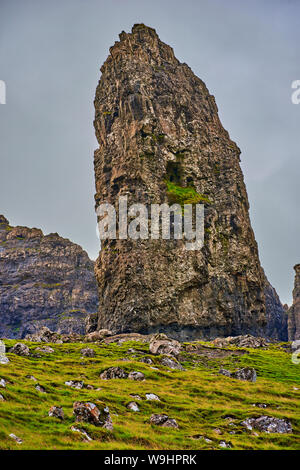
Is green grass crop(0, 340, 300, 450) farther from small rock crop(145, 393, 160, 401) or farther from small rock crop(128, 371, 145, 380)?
small rock crop(128, 371, 145, 380)

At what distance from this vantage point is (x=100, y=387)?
41.3 metres

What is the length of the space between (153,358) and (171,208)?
59.4 meters

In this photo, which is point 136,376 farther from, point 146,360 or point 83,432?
point 83,432

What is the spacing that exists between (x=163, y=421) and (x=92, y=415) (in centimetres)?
603

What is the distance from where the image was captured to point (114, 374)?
163ft

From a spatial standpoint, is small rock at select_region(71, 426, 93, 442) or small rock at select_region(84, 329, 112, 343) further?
small rock at select_region(84, 329, 112, 343)

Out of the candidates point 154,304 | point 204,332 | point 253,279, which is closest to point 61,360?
point 154,304

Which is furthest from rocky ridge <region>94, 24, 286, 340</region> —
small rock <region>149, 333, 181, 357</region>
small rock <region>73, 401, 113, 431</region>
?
small rock <region>73, 401, 113, 431</region>

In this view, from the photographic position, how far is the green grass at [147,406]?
24.0 meters

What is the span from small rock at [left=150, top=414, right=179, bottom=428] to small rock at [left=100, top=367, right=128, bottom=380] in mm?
19387

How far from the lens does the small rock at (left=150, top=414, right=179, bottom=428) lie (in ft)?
97.9

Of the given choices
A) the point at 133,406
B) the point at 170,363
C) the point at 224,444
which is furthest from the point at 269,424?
the point at 170,363

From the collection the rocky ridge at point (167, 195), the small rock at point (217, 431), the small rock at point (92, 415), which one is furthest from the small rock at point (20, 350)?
the rocky ridge at point (167, 195)

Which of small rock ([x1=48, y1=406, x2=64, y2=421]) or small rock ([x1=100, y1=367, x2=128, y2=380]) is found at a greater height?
small rock ([x1=48, y1=406, x2=64, y2=421])
